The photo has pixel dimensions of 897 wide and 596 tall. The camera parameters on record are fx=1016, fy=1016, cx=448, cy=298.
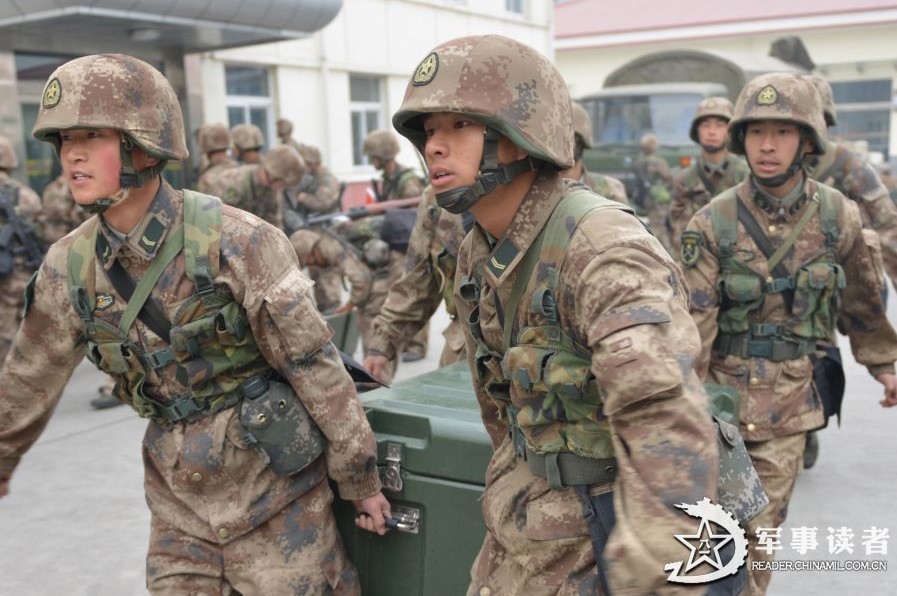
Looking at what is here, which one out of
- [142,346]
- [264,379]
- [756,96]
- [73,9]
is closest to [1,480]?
[142,346]

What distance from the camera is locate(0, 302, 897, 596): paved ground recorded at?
4.32 m

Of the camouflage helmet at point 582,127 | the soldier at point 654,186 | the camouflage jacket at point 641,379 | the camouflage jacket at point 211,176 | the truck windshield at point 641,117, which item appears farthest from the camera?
the truck windshield at point 641,117

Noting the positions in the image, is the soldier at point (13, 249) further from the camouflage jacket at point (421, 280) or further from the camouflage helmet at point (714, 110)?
the camouflage helmet at point (714, 110)

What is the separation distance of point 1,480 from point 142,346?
25.7 inches

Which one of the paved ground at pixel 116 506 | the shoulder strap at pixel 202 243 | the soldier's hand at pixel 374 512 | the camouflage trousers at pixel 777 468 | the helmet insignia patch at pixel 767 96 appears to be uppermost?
the helmet insignia patch at pixel 767 96

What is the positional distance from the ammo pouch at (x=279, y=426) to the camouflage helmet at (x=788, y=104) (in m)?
2.14

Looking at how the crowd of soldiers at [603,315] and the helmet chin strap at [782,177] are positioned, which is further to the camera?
the helmet chin strap at [782,177]

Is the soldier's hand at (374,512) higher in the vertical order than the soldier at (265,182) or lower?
lower

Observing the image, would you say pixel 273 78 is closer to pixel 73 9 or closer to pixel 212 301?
pixel 73 9

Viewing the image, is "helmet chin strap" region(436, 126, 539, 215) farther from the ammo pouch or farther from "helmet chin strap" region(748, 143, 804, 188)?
"helmet chin strap" region(748, 143, 804, 188)

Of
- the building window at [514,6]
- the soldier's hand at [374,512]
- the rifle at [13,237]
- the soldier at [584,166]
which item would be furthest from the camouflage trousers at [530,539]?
the building window at [514,6]

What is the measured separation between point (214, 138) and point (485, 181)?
24.0 ft

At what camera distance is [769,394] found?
369cm

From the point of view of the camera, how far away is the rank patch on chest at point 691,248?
12.4ft
